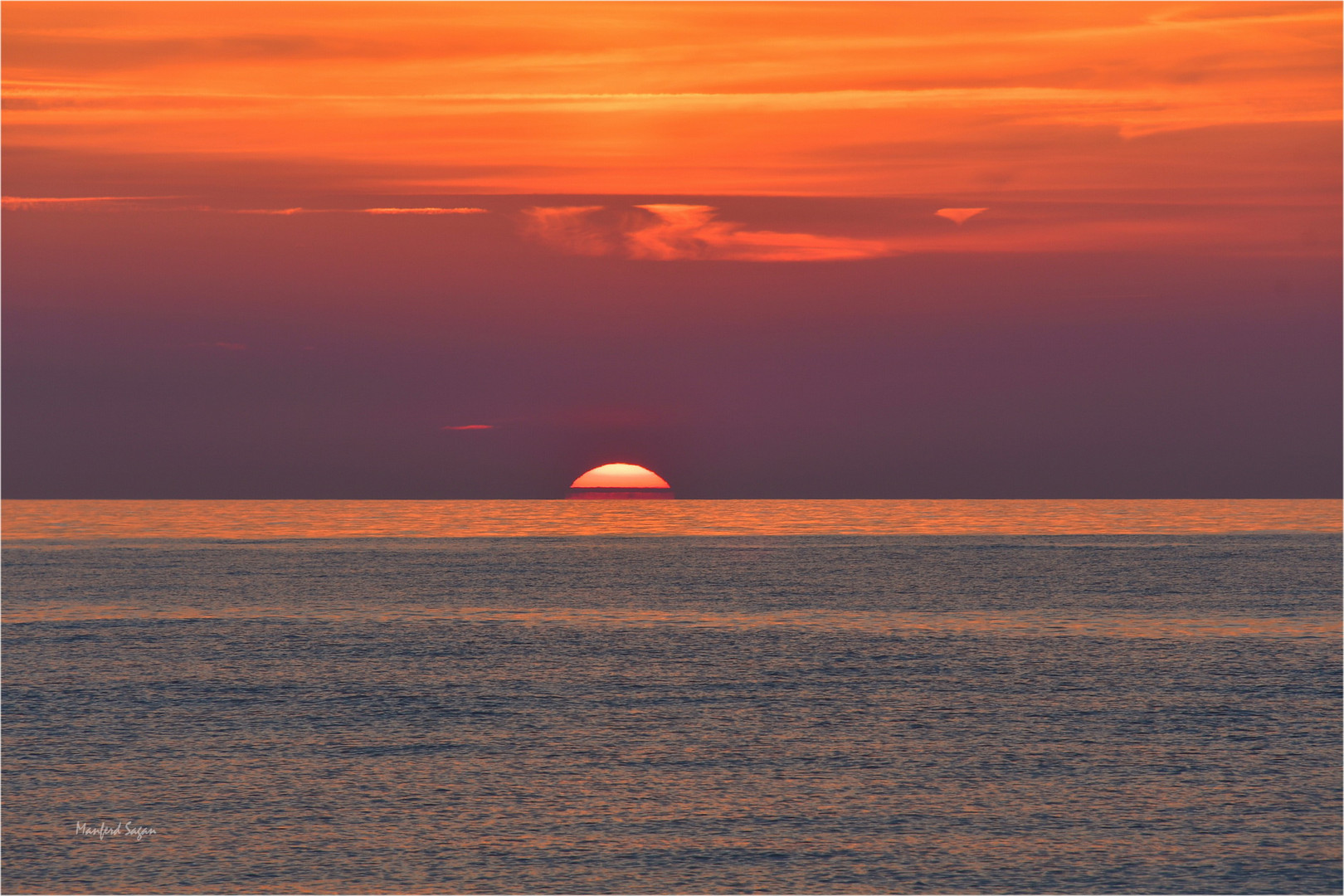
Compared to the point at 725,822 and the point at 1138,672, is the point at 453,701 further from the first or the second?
the point at 1138,672

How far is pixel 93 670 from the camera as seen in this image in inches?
1641

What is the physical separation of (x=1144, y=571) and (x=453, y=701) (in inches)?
2825

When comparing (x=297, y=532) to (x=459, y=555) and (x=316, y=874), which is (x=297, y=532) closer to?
(x=459, y=555)

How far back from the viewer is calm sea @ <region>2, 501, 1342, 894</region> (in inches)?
834

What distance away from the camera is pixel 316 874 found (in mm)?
20688

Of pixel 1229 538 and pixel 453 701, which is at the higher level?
pixel 1229 538

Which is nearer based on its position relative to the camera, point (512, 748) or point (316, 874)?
point (316, 874)

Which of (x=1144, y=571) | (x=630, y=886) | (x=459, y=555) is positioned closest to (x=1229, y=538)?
(x=1144, y=571)

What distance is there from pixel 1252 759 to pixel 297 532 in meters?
178

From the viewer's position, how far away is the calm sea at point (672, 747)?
21.2 m

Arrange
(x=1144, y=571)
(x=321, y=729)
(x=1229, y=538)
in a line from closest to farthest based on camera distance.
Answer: (x=321, y=729)
(x=1144, y=571)
(x=1229, y=538)

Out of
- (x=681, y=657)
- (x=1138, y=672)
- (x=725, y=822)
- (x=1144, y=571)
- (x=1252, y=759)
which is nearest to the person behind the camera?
(x=725, y=822)

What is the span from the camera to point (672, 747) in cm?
2931

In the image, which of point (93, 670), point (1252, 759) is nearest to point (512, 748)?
point (1252, 759)
